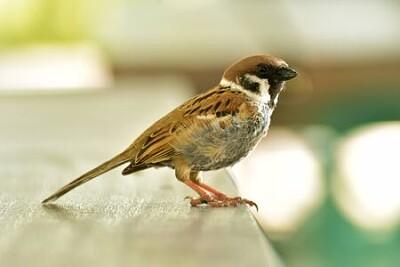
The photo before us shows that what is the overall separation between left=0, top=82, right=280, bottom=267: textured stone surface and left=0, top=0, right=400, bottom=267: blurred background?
714 millimetres

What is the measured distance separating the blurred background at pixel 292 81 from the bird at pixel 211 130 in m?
1.11

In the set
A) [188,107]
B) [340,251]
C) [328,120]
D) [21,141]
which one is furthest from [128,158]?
[328,120]

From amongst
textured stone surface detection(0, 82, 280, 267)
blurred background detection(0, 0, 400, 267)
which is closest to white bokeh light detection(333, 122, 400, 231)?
blurred background detection(0, 0, 400, 267)

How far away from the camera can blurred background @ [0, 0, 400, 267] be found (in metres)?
3.11

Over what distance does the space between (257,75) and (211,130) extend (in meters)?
0.10

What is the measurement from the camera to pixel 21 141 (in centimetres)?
215

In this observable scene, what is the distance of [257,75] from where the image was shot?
1.49m

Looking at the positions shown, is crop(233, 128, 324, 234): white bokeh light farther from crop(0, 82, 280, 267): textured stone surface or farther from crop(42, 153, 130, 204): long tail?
crop(42, 153, 130, 204): long tail

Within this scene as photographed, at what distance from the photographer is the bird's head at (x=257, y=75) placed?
1.49 metres

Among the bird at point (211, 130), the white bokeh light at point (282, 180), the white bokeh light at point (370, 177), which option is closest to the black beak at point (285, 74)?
the bird at point (211, 130)

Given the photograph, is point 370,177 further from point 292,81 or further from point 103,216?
point 103,216

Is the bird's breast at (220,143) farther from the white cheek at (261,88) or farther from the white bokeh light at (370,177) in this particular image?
the white bokeh light at (370,177)

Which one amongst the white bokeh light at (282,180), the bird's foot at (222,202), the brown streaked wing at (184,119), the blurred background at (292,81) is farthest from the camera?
the white bokeh light at (282,180)

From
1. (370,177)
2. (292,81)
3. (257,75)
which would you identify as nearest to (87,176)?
(257,75)
